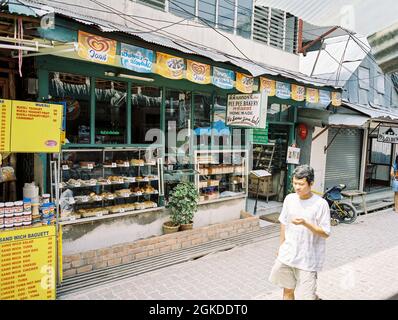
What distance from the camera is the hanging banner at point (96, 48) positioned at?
16.2 feet

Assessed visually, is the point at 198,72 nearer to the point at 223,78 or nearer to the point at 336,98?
the point at 223,78

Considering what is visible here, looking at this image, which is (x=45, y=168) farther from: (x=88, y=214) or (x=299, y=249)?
(x=299, y=249)

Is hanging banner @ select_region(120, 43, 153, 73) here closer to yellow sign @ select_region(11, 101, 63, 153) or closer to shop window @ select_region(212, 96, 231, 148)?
yellow sign @ select_region(11, 101, 63, 153)

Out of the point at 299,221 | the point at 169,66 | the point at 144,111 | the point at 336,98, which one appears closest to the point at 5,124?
the point at 169,66

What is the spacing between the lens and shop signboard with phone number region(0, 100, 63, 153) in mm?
4266

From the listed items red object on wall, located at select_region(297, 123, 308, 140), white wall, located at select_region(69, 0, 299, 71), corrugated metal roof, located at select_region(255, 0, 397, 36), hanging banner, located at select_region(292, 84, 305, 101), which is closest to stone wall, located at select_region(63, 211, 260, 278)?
hanging banner, located at select_region(292, 84, 305, 101)

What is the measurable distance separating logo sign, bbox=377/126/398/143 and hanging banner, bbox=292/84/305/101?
225 inches

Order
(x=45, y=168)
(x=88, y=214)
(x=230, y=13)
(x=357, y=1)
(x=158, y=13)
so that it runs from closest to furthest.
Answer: (x=357, y=1)
(x=45, y=168)
(x=88, y=214)
(x=158, y=13)
(x=230, y=13)

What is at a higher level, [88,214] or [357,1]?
[357,1]

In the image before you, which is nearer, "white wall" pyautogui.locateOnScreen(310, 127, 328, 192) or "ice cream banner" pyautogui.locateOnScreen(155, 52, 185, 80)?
"ice cream banner" pyautogui.locateOnScreen(155, 52, 185, 80)

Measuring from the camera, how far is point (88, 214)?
628 centimetres

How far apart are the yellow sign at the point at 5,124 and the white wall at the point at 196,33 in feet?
11.8

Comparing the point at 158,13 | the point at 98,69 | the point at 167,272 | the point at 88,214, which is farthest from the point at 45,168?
the point at 158,13

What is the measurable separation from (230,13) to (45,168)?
685 centimetres
